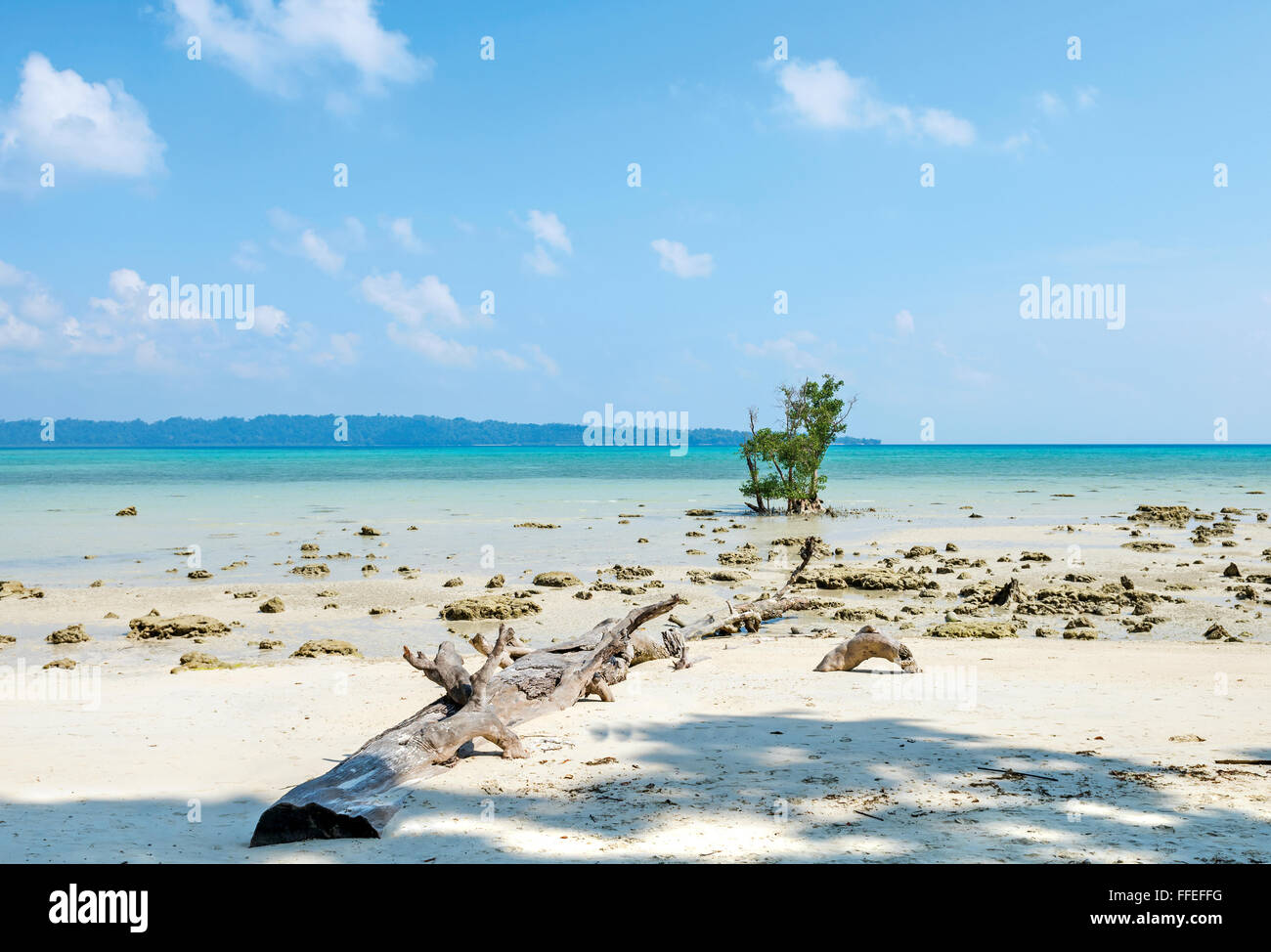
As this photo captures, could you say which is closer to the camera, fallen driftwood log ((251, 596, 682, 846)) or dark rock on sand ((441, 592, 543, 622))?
fallen driftwood log ((251, 596, 682, 846))

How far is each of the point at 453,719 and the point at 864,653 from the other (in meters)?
5.76

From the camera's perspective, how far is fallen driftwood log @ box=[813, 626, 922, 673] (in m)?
10.8

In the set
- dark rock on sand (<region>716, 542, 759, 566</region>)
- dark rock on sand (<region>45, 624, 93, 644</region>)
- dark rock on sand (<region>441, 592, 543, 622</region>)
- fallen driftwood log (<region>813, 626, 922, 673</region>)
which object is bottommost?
dark rock on sand (<region>45, 624, 93, 644</region>)

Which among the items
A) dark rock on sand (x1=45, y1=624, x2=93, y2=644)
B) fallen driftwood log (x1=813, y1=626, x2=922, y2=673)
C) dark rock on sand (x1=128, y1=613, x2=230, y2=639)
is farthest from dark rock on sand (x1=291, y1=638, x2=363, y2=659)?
fallen driftwood log (x1=813, y1=626, x2=922, y2=673)

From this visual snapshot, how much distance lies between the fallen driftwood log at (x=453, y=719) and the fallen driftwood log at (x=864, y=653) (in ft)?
6.48

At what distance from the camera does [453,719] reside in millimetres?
6984

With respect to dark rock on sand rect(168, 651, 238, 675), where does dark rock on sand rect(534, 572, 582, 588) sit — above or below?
above

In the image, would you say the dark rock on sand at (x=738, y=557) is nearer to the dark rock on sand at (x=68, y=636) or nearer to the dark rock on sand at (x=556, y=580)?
the dark rock on sand at (x=556, y=580)

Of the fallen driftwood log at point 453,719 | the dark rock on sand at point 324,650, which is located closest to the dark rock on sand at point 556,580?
the dark rock on sand at point 324,650

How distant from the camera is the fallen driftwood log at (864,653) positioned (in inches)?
425

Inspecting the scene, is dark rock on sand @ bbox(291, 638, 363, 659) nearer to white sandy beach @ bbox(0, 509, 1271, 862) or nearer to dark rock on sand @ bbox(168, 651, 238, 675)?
white sandy beach @ bbox(0, 509, 1271, 862)

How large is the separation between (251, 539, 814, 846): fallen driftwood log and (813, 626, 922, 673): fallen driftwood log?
198 centimetres

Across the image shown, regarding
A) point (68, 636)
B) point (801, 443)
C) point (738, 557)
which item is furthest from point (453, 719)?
point (801, 443)

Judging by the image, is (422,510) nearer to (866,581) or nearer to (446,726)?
(866,581)
